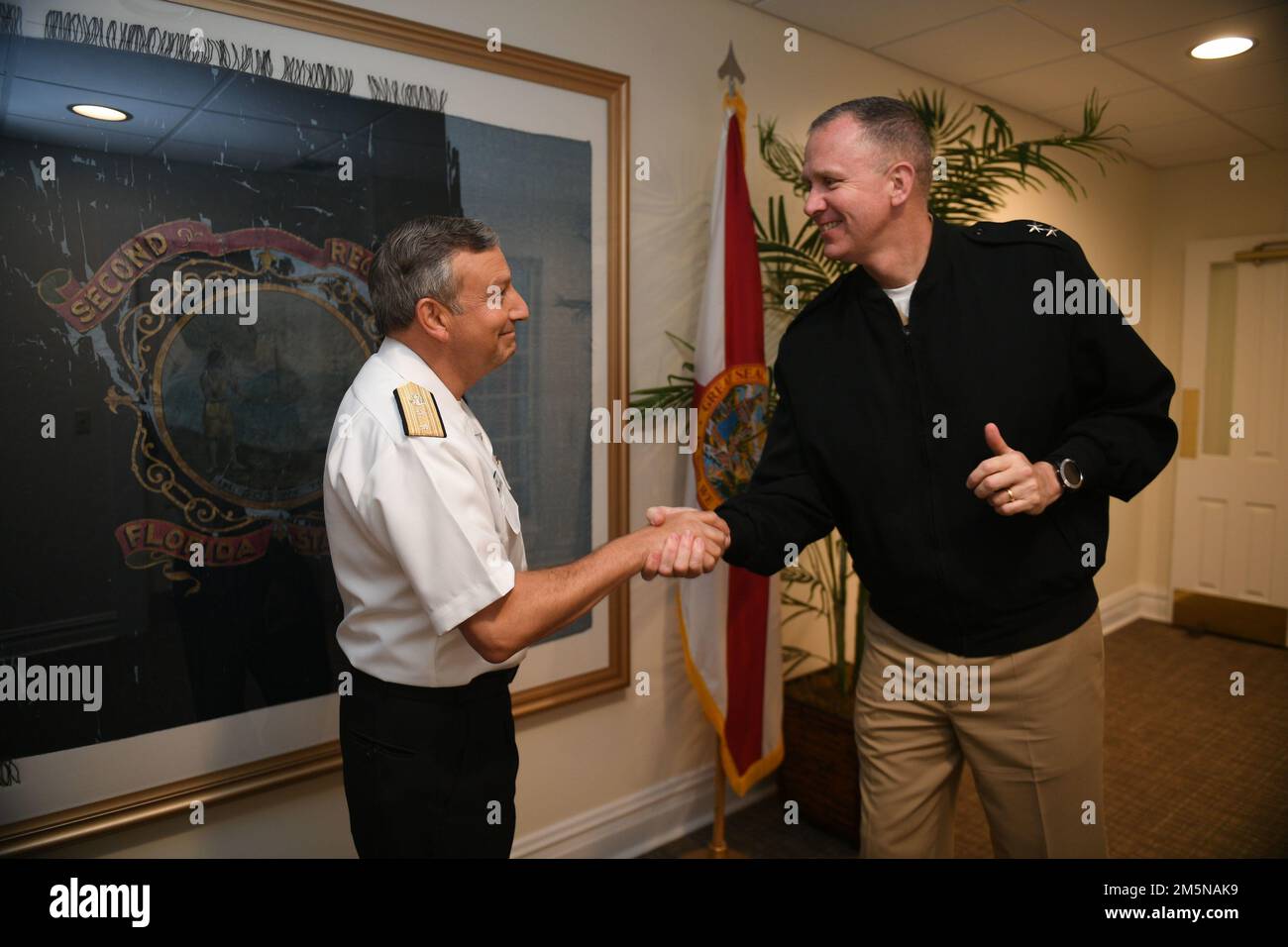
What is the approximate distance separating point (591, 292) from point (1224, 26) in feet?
8.69

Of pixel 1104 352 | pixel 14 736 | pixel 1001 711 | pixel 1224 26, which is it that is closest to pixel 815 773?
pixel 1001 711

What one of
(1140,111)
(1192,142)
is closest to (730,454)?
(1140,111)

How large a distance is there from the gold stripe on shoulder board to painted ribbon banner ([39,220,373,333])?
0.68 metres

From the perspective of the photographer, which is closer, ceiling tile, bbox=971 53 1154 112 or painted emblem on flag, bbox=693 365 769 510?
painted emblem on flag, bbox=693 365 769 510

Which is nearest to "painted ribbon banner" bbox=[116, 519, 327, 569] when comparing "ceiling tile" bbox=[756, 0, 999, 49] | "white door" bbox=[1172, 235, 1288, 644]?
"ceiling tile" bbox=[756, 0, 999, 49]

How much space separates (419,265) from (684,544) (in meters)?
0.73

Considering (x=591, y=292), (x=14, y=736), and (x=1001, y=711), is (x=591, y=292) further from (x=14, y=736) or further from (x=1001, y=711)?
(x=14, y=736)

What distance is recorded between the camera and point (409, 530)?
1.35m

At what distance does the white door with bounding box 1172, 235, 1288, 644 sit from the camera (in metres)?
4.89

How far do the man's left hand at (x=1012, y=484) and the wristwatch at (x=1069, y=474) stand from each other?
36mm

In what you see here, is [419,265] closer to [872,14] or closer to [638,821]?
[638,821]

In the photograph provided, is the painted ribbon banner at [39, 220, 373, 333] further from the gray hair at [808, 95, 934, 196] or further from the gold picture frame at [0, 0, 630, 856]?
the gray hair at [808, 95, 934, 196]

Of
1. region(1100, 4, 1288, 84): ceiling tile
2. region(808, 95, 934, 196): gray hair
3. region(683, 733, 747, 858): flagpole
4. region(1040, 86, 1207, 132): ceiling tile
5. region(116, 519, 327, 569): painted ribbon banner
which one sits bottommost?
region(683, 733, 747, 858): flagpole

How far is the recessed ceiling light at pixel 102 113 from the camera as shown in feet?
5.37
